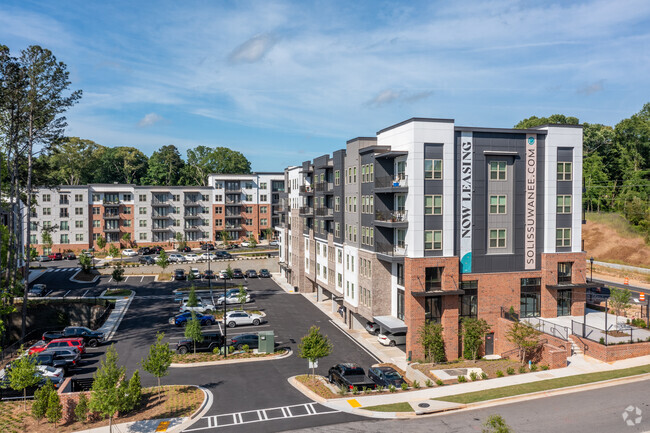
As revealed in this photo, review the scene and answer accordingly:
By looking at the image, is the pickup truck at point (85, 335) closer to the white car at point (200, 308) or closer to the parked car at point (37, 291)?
the white car at point (200, 308)

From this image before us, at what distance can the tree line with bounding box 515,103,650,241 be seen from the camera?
289 ft

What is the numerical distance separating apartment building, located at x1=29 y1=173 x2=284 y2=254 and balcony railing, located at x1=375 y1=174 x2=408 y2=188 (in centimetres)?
6671

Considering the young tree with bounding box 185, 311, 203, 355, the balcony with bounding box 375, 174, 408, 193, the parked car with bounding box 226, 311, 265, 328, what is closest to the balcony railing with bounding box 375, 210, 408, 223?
the balcony with bounding box 375, 174, 408, 193

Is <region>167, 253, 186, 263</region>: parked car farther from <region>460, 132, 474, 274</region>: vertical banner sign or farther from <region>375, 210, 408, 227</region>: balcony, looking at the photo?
<region>460, 132, 474, 274</region>: vertical banner sign

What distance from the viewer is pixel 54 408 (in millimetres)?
25219

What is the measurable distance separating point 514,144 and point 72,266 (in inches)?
3076

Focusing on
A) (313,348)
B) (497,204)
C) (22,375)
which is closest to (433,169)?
(497,204)

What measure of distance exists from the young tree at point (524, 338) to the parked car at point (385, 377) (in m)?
9.23

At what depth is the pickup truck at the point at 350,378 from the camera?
99.8 feet

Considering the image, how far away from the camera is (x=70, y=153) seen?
12569 centimetres

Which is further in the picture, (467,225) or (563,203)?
(563,203)

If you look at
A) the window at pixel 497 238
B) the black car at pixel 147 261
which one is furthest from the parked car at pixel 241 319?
the black car at pixel 147 261

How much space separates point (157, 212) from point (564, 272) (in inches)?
3387

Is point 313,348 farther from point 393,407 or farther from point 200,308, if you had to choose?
point 200,308
